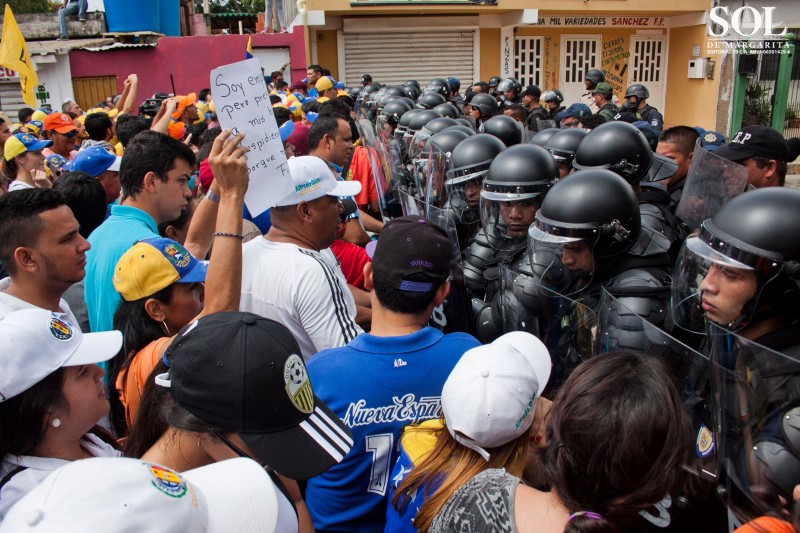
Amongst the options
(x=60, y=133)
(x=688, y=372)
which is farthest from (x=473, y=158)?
(x=60, y=133)

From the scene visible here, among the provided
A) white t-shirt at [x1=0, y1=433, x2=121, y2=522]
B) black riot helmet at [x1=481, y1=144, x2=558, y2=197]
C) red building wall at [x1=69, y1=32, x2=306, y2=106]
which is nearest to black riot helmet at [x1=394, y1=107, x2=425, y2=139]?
black riot helmet at [x1=481, y1=144, x2=558, y2=197]

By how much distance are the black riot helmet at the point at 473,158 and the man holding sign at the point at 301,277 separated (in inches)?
72.9

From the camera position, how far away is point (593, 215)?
9.45ft

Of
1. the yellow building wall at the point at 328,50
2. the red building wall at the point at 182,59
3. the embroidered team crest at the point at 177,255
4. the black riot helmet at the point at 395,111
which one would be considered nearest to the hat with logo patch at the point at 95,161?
the embroidered team crest at the point at 177,255

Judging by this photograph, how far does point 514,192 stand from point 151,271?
2055 millimetres

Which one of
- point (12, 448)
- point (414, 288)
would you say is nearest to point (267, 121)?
point (414, 288)

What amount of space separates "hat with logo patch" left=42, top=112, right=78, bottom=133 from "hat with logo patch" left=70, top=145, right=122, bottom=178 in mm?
3675

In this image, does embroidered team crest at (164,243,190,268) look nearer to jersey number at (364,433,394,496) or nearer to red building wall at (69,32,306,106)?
jersey number at (364,433,394,496)

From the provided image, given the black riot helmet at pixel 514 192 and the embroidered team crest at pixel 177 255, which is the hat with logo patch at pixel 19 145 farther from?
the black riot helmet at pixel 514 192

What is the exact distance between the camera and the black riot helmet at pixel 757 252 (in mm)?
2102

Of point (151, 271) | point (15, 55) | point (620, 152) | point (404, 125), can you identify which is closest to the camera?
point (151, 271)

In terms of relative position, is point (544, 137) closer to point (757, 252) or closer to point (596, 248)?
point (596, 248)

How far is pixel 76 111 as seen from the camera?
1210 cm

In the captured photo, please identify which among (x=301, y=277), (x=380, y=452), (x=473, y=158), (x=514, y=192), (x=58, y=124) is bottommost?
(x=380, y=452)
